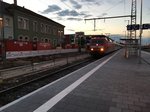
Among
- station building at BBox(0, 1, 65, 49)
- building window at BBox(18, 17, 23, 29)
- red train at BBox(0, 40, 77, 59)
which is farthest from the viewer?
building window at BBox(18, 17, 23, 29)

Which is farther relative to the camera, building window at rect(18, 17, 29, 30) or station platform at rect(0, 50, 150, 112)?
building window at rect(18, 17, 29, 30)

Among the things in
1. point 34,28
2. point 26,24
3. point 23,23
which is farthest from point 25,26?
point 34,28

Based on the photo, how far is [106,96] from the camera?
684 centimetres

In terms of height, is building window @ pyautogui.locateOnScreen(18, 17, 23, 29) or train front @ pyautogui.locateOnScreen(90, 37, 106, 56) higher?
building window @ pyautogui.locateOnScreen(18, 17, 23, 29)

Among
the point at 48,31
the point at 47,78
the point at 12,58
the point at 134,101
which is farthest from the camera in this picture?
the point at 48,31

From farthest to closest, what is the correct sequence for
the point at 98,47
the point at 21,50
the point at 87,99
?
the point at 21,50 → the point at 98,47 → the point at 87,99

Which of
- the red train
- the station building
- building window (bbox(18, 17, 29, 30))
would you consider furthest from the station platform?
building window (bbox(18, 17, 29, 30))

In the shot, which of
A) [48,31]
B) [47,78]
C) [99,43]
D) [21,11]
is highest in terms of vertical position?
[21,11]

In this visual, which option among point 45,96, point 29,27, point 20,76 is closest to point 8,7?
point 29,27

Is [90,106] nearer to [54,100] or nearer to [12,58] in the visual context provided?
[54,100]

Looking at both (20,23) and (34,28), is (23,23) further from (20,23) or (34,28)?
(34,28)

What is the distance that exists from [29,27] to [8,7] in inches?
269

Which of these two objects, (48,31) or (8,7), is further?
(48,31)

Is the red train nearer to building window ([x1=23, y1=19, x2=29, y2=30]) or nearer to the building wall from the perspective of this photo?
the building wall
